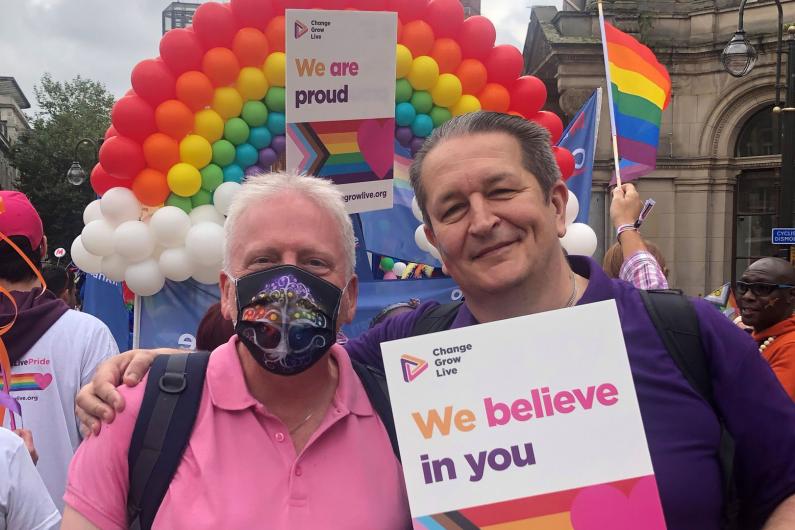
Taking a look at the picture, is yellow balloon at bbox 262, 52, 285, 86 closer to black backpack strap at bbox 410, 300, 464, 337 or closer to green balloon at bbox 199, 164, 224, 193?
green balloon at bbox 199, 164, 224, 193

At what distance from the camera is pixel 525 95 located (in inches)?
220

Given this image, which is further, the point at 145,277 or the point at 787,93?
the point at 787,93

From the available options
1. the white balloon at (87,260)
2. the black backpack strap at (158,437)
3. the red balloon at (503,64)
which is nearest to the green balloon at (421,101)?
the red balloon at (503,64)

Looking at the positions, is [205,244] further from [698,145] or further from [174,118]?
[698,145]

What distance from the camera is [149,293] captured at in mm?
5250

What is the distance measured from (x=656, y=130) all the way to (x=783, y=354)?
1.77m

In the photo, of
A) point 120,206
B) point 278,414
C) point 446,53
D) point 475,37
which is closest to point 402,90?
point 446,53

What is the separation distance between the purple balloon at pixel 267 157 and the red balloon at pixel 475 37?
1.58m

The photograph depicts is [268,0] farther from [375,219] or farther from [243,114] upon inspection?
[375,219]

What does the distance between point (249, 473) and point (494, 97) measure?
14.2 ft

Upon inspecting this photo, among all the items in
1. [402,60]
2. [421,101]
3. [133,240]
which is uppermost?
[402,60]

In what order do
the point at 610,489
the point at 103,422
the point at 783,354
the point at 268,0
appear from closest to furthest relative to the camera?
the point at 610,489
the point at 103,422
the point at 783,354
the point at 268,0

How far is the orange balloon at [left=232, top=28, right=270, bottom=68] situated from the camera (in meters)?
4.89

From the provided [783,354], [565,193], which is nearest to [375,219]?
[783,354]
